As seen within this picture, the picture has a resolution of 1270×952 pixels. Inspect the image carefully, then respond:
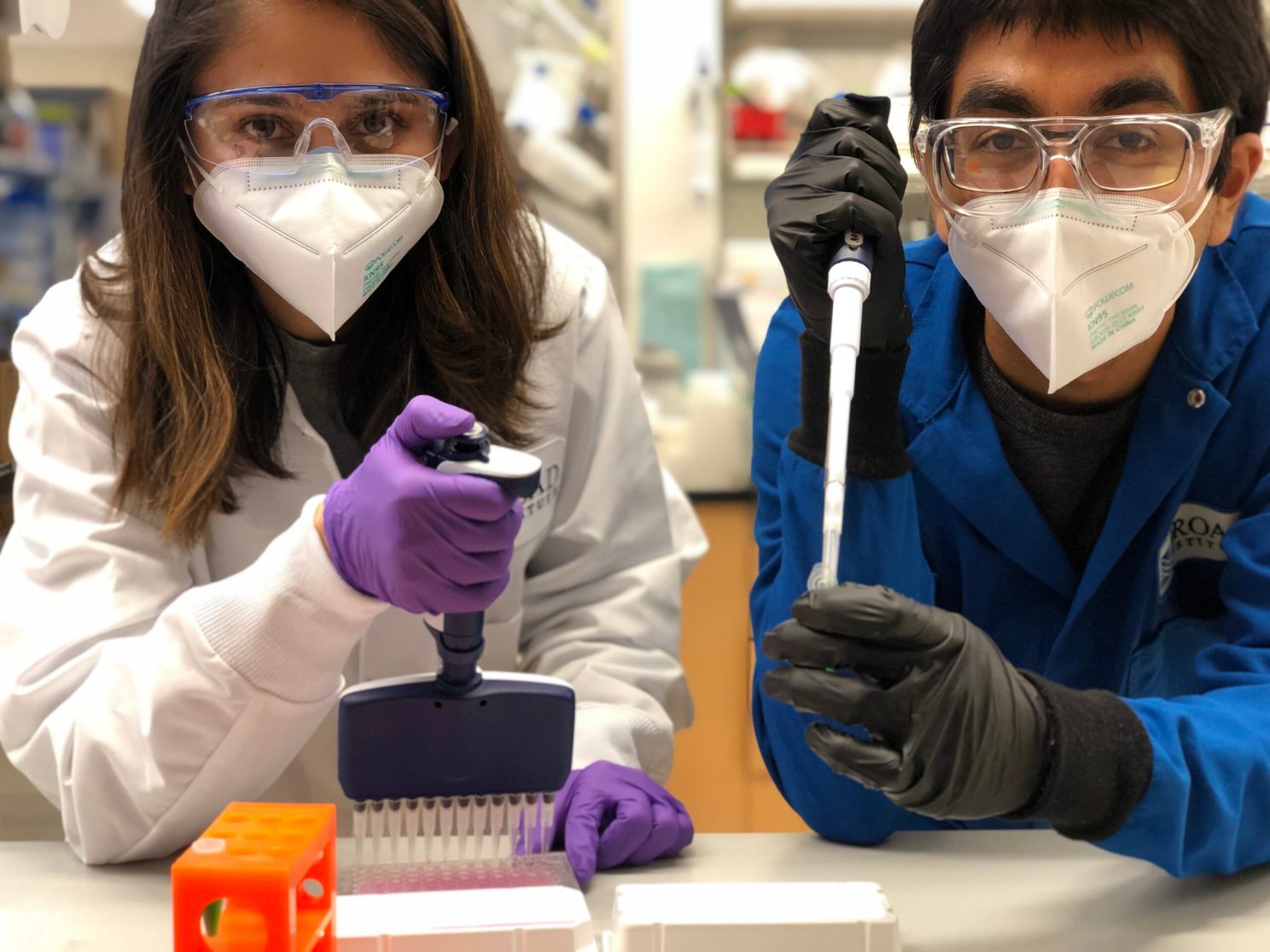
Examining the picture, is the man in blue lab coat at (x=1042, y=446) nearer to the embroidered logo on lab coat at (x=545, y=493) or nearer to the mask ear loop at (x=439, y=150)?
the embroidered logo on lab coat at (x=545, y=493)

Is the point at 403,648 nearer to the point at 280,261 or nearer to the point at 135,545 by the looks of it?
the point at 135,545

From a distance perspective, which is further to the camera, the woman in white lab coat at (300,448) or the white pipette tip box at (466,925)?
the woman in white lab coat at (300,448)

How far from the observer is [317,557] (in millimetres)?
1120

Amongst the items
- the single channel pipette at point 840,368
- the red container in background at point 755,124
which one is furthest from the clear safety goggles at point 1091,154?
the red container in background at point 755,124

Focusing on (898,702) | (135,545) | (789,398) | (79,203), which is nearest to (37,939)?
(135,545)

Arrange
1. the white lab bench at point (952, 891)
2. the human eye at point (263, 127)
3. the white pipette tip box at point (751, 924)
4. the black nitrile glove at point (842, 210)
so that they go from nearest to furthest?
the white pipette tip box at point (751, 924), the white lab bench at point (952, 891), the black nitrile glove at point (842, 210), the human eye at point (263, 127)

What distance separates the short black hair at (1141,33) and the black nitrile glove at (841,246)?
0.14 meters

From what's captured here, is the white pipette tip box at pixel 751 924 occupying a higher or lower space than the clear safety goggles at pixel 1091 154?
lower

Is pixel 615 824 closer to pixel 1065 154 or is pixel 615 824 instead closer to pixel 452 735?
pixel 452 735

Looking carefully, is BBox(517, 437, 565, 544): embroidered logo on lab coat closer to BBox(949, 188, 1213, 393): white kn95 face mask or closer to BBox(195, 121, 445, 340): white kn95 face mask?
BBox(195, 121, 445, 340): white kn95 face mask

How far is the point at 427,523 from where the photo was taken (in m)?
1.00

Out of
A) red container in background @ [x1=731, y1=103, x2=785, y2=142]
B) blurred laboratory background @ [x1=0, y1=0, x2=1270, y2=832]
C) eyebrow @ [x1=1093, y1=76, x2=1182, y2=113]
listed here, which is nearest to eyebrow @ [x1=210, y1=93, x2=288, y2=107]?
eyebrow @ [x1=1093, y1=76, x2=1182, y2=113]

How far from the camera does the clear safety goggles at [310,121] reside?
1325 millimetres

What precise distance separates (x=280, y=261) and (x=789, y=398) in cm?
54
